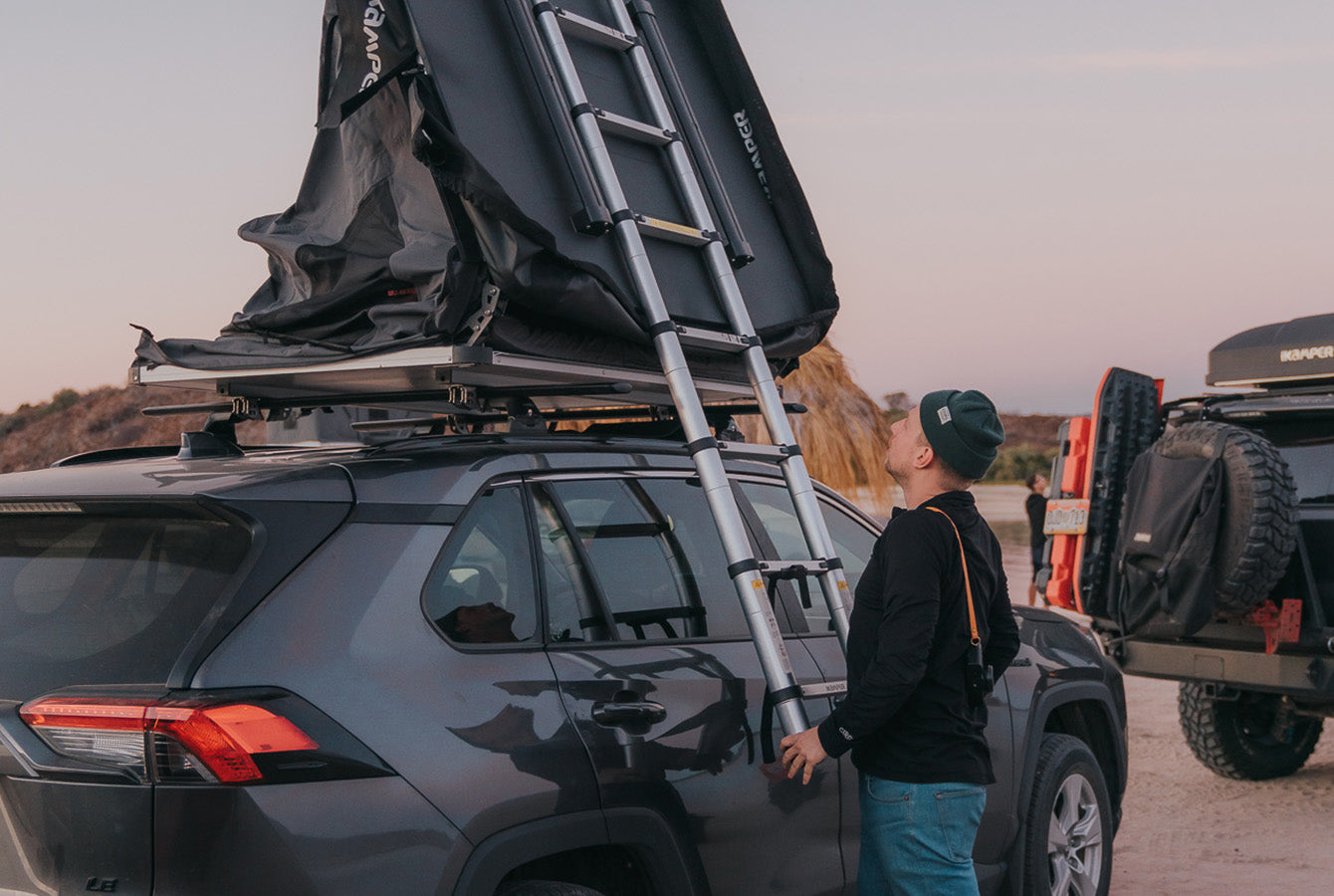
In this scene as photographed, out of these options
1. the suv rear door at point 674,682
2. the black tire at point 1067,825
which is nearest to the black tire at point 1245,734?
the black tire at point 1067,825

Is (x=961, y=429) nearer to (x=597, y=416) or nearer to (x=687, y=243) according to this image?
(x=687, y=243)

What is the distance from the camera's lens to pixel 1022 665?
4.70m

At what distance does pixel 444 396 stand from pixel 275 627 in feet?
4.25

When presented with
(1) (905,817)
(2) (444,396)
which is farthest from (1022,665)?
(2) (444,396)

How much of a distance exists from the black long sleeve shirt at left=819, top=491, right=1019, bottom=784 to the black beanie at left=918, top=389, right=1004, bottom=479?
10 cm

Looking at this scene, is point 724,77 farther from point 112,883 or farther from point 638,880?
point 112,883

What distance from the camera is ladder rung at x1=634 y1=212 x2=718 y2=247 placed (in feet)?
12.9

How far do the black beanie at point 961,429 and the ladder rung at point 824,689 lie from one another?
0.74m

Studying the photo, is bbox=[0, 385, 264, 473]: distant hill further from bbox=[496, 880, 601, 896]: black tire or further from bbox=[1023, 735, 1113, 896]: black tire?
bbox=[496, 880, 601, 896]: black tire

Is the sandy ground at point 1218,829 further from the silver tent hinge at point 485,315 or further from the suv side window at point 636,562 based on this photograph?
the silver tent hinge at point 485,315

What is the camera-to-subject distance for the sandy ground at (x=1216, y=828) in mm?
6121

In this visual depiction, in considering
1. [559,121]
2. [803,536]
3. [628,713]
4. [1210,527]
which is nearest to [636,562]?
[628,713]

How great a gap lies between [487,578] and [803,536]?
126 cm

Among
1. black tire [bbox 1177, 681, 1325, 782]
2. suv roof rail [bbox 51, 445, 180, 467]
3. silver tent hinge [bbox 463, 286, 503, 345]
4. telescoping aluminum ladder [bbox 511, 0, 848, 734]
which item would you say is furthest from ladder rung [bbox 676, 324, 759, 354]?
black tire [bbox 1177, 681, 1325, 782]
